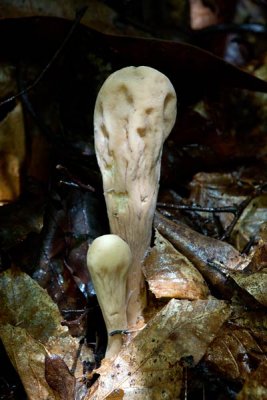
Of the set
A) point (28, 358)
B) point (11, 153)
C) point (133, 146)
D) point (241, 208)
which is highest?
point (133, 146)

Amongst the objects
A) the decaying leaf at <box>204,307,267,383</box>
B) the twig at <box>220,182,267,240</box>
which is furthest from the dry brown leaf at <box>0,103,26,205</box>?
the decaying leaf at <box>204,307,267,383</box>

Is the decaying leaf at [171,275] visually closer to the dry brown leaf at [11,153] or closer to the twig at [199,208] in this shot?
the twig at [199,208]

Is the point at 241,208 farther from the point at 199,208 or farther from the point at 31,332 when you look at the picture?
the point at 31,332

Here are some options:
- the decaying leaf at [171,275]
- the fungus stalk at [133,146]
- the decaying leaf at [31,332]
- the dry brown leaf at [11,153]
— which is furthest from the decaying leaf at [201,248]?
the dry brown leaf at [11,153]

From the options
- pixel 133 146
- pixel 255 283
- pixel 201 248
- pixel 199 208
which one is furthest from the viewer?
pixel 199 208

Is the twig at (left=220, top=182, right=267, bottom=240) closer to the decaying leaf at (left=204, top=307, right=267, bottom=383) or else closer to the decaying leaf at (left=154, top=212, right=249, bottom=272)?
the decaying leaf at (left=154, top=212, right=249, bottom=272)

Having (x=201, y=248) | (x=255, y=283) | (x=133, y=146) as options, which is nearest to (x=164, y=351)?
(x=255, y=283)

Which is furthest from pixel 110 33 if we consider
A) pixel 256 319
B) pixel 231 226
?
pixel 256 319
